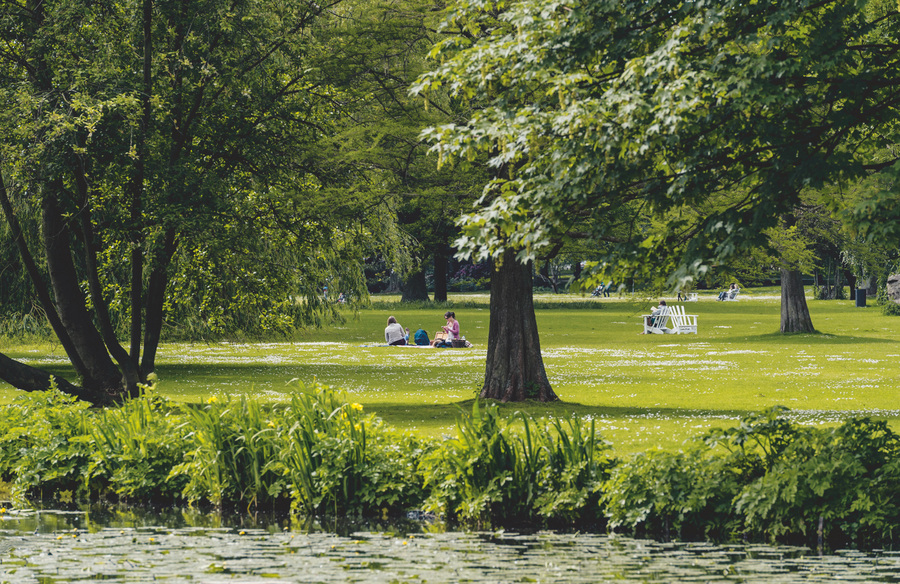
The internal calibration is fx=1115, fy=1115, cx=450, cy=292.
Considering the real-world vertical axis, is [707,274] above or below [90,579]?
above

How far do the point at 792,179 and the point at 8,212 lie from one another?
39.7ft

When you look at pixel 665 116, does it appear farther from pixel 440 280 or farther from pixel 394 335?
pixel 440 280

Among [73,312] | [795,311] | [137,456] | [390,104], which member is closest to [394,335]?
[795,311]

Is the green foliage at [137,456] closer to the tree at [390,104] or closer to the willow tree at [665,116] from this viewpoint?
the willow tree at [665,116]

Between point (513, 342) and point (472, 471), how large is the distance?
8186mm

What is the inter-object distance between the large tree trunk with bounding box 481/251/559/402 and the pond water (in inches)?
321

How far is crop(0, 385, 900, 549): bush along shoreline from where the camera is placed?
877 centimetres

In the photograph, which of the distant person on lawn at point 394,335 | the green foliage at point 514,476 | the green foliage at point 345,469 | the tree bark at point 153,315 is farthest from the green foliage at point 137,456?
the distant person on lawn at point 394,335

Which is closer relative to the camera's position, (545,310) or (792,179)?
(792,179)

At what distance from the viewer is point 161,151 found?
16641 millimetres

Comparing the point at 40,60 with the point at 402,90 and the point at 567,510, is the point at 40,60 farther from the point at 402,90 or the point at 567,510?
the point at 567,510

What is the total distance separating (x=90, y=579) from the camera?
25.5 ft

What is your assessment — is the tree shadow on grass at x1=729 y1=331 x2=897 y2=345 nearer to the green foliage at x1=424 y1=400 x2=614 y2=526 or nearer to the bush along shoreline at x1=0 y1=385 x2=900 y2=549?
the bush along shoreline at x1=0 y1=385 x2=900 y2=549

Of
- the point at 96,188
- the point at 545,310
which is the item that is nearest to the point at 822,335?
the point at 545,310
